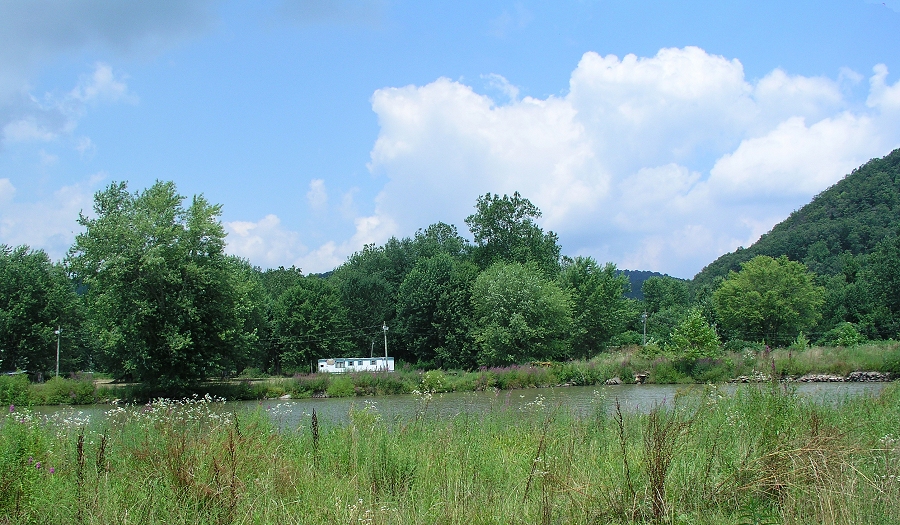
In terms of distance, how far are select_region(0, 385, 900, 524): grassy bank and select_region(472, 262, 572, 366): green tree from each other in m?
40.5

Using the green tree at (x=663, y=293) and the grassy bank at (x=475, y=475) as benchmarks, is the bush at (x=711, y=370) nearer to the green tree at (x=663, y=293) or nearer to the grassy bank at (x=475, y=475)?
the grassy bank at (x=475, y=475)

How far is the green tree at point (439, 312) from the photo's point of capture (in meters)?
57.3

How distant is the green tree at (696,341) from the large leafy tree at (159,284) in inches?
1111

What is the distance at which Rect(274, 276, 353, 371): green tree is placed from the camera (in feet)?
203

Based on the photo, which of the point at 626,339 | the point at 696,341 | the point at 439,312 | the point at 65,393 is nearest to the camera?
the point at 65,393

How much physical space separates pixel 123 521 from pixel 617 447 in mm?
5056

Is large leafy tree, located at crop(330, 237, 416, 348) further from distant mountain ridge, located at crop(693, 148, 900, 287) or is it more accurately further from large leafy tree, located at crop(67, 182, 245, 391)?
distant mountain ridge, located at crop(693, 148, 900, 287)

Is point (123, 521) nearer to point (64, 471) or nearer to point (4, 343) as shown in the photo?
point (64, 471)

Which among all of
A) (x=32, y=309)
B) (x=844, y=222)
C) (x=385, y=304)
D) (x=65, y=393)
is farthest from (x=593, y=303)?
(x=844, y=222)

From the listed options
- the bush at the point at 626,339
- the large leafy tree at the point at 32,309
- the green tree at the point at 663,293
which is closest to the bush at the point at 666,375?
the bush at the point at 626,339

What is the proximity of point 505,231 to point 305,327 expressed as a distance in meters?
23.8

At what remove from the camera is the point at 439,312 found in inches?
2304

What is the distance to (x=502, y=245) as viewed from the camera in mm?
64625

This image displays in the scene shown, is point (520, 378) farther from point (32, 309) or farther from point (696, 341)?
point (32, 309)
